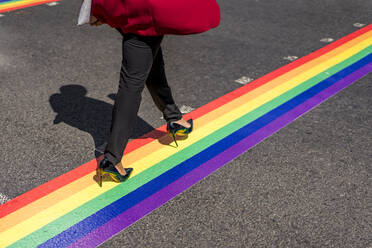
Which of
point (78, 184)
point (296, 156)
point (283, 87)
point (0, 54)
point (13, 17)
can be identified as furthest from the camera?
point (13, 17)

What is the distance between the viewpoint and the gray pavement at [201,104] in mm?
2846

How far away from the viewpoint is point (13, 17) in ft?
23.7

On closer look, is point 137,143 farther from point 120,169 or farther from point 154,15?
point 154,15

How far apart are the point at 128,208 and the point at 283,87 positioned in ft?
8.29

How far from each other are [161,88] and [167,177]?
2.26ft

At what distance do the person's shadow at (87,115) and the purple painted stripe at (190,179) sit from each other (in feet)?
2.16

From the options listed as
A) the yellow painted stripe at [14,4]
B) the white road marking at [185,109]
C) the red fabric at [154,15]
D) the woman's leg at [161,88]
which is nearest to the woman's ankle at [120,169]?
the woman's leg at [161,88]

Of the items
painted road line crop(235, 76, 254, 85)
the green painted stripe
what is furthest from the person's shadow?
painted road line crop(235, 76, 254, 85)

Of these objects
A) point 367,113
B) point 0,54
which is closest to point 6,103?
point 0,54

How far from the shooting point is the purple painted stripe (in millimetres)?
2773

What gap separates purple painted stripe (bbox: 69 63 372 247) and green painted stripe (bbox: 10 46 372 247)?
176 mm

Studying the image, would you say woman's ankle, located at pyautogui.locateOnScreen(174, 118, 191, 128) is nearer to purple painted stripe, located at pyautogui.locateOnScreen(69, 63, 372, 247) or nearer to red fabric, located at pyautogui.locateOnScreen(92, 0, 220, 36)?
purple painted stripe, located at pyautogui.locateOnScreen(69, 63, 372, 247)

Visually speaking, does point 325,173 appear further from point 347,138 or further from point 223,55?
point 223,55

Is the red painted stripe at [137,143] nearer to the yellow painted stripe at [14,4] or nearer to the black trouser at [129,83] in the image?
the black trouser at [129,83]
